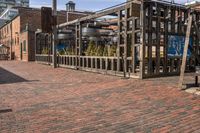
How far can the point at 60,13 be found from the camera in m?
40.9

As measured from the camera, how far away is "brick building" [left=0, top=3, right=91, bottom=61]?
1334 inches

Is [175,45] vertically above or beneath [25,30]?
beneath

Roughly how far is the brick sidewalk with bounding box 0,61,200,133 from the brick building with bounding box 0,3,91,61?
24797mm

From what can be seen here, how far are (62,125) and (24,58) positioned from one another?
31.7 metres

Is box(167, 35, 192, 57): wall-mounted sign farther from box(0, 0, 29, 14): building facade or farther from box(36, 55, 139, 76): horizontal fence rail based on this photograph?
box(0, 0, 29, 14): building facade

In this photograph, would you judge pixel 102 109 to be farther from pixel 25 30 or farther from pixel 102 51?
pixel 25 30

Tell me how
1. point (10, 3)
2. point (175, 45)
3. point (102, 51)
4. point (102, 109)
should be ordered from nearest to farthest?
point (102, 109) → point (175, 45) → point (102, 51) → point (10, 3)

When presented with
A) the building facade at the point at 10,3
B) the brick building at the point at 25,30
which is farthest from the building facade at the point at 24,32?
the building facade at the point at 10,3

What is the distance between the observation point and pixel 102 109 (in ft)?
22.1

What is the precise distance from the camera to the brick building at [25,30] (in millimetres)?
33875

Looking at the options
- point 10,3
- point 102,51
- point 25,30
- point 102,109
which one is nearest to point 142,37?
point 102,51

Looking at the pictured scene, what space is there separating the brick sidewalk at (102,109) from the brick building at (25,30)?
976 inches

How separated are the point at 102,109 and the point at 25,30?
98.6 ft

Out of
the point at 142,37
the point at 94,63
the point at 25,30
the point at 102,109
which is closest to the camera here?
the point at 102,109
